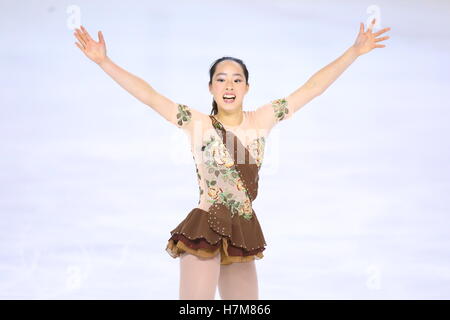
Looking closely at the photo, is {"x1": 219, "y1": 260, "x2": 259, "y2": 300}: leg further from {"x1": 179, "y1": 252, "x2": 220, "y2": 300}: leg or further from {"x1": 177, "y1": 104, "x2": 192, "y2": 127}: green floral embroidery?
{"x1": 177, "y1": 104, "x2": 192, "y2": 127}: green floral embroidery

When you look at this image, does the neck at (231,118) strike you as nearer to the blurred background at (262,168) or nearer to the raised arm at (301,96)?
the raised arm at (301,96)

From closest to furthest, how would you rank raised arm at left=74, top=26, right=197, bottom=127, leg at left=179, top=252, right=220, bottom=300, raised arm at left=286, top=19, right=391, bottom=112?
leg at left=179, top=252, right=220, bottom=300, raised arm at left=74, top=26, right=197, bottom=127, raised arm at left=286, top=19, right=391, bottom=112

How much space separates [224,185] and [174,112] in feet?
1.06

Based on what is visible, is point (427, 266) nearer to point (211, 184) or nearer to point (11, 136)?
point (211, 184)

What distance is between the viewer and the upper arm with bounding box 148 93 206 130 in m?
3.01

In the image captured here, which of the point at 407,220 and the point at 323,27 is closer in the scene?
the point at 407,220

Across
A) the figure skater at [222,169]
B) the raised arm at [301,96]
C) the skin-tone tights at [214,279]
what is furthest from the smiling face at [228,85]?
the skin-tone tights at [214,279]

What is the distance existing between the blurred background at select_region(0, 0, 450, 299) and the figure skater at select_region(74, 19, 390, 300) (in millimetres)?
1402

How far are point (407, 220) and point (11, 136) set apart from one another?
2.49m

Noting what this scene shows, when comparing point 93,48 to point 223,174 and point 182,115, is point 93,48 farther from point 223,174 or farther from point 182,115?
point 223,174

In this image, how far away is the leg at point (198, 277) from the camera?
2.86 m

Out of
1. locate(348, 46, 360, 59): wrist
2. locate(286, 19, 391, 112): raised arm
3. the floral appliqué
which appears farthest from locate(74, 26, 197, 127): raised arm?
locate(348, 46, 360, 59): wrist

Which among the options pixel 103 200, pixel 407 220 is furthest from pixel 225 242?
pixel 407 220

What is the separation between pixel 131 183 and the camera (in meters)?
5.04
